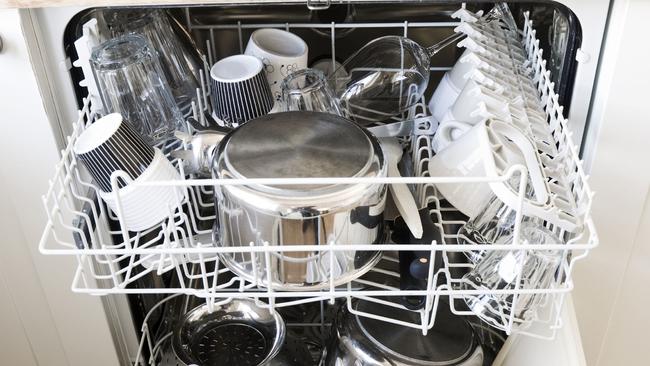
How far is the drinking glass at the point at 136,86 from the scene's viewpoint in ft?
3.18

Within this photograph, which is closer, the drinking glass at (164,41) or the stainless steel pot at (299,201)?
the stainless steel pot at (299,201)

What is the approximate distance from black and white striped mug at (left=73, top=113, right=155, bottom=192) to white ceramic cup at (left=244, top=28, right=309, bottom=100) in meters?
0.27

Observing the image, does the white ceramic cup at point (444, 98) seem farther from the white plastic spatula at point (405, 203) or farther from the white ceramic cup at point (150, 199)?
the white ceramic cup at point (150, 199)

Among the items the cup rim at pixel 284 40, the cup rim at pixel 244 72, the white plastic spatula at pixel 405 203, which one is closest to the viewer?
the white plastic spatula at pixel 405 203

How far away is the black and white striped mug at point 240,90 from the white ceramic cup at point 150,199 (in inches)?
5.9

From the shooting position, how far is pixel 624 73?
93cm

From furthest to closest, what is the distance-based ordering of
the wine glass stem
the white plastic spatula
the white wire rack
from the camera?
the wine glass stem < the white plastic spatula < the white wire rack

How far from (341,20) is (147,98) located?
42 centimetres

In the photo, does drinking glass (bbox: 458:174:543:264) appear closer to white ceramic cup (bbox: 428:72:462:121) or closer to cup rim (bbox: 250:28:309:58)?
white ceramic cup (bbox: 428:72:462:121)

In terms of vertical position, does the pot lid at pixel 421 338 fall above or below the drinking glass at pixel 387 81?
below

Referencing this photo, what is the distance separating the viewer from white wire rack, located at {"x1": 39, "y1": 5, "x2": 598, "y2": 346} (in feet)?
2.59

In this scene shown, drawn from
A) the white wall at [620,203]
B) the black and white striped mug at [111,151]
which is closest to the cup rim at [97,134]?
the black and white striped mug at [111,151]

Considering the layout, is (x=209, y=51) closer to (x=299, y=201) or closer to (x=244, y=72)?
(x=244, y=72)

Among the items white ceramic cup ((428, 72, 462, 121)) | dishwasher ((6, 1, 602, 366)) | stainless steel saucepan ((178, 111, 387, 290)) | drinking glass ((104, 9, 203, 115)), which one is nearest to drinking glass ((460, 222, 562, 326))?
dishwasher ((6, 1, 602, 366))
